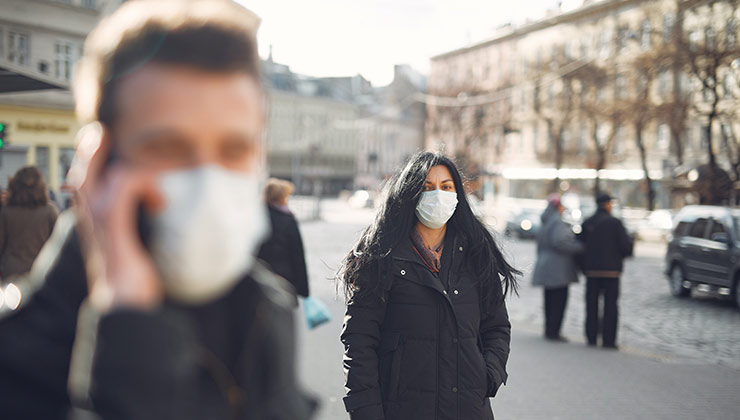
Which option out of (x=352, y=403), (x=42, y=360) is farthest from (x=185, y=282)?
(x=352, y=403)

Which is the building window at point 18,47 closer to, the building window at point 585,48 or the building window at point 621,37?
the building window at point 621,37

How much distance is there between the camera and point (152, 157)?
924mm

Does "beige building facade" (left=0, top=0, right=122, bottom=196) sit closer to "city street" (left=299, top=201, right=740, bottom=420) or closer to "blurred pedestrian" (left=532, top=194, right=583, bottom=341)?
"city street" (left=299, top=201, right=740, bottom=420)

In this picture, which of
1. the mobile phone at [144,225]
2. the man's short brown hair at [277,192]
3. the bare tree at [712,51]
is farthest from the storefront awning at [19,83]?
the bare tree at [712,51]

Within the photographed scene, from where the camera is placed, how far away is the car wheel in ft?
50.1

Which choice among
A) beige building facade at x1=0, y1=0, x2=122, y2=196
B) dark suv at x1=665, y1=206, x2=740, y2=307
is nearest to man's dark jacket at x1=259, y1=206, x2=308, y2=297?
dark suv at x1=665, y1=206, x2=740, y2=307

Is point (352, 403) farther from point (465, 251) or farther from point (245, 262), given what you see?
point (245, 262)

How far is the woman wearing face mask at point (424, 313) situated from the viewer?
10.7 ft

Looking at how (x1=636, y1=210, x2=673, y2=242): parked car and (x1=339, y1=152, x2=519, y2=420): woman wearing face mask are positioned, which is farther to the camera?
(x1=636, y1=210, x2=673, y2=242): parked car

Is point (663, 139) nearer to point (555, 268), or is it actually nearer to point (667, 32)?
point (667, 32)

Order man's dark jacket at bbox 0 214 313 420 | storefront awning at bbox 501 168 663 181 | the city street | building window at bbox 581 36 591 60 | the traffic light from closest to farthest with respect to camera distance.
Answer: man's dark jacket at bbox 0 214 313 420 → the city street → the traffic light → building window at bbox 581 36 591 60 → storefront awning at bbox 501 168 663 181

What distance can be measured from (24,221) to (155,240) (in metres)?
6.68

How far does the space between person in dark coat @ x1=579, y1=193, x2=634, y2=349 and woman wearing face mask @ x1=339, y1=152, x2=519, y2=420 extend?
6.84m

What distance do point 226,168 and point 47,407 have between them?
15.3 inches
